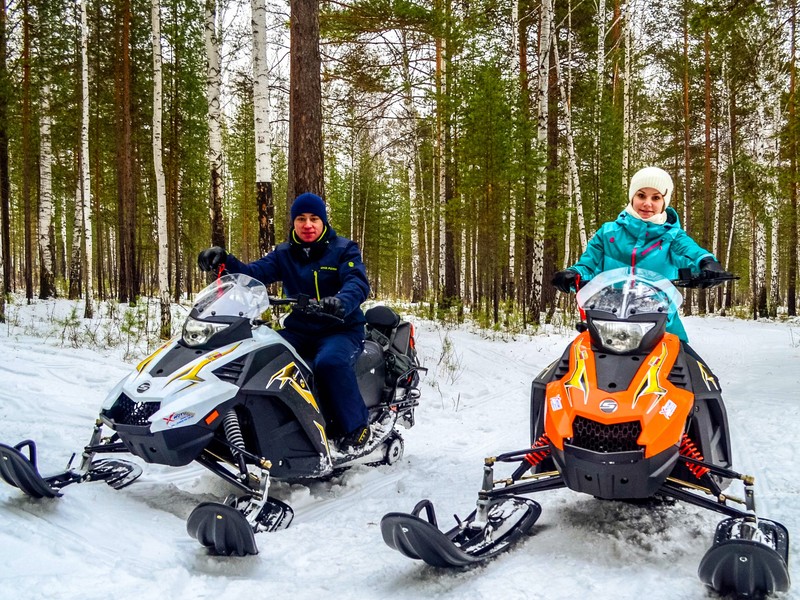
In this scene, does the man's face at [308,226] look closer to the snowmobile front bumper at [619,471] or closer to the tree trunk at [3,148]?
the snowmobile front bumper at [619,471]

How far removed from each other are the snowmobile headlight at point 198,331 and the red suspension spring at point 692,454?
2.71 metres

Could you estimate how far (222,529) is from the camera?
2.85m

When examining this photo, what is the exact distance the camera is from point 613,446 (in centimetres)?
273

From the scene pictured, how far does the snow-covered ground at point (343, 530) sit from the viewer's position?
8.46 ft

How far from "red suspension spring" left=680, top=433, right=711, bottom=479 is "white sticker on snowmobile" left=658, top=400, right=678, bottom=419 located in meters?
0.24

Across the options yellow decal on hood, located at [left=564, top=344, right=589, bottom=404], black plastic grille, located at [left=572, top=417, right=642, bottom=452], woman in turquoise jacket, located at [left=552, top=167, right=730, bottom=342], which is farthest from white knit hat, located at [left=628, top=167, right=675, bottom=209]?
black plastic grille, located at [left=572, top=417, right=642, bottom=452]

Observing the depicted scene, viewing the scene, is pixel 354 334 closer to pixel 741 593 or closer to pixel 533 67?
pixel 741 593

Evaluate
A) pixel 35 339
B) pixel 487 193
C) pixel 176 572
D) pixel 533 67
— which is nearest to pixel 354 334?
pixel 176 572

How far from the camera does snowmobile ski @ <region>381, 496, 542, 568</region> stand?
2607mm

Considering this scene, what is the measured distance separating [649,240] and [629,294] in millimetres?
813

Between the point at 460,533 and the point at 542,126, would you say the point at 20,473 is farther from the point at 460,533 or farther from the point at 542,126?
the point at 542,126

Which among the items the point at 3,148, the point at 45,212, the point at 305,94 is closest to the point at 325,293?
the point at 305,94

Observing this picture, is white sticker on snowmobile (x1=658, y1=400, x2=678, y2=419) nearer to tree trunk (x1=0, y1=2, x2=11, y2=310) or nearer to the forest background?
the forest background

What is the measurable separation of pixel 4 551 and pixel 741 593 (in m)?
3.09
